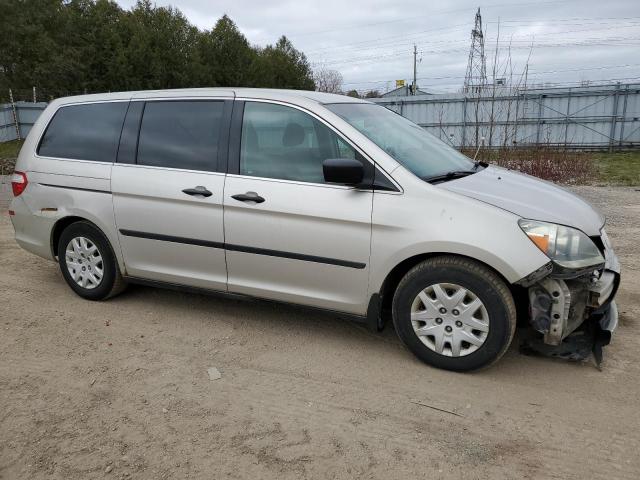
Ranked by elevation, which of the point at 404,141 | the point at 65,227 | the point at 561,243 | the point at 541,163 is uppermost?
the point at 404,141

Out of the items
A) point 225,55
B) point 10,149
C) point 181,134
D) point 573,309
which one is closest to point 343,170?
point 181,134

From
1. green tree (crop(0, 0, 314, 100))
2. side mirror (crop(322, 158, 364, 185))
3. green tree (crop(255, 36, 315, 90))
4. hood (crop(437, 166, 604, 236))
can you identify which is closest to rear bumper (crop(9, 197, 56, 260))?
side mirror (crop(322, 158, 364, 185))

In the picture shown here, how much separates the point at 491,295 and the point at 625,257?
→ 3.65 meters

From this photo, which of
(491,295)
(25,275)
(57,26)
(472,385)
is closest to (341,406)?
(472,385)

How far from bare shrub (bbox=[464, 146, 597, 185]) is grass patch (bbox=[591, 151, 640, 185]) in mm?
492

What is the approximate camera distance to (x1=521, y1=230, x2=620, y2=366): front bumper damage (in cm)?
317

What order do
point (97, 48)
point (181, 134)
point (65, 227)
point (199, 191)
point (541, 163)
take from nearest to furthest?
point (199, 191)
point (181, 134)
point (65, 227)
point (541, 163)
point (97, 48)

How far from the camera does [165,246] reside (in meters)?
4.18

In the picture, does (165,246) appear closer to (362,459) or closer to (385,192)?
(385,192)

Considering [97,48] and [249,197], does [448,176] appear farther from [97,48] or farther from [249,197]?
[97,48]

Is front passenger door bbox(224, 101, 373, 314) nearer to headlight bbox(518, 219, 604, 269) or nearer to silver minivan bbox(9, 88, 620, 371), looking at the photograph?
silver minivan bbox(9, 88, 620, 371)

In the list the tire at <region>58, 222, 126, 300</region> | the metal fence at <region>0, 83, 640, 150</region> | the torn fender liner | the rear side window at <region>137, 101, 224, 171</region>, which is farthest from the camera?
the metal fence at <region>0, 83, 640, 150</region>

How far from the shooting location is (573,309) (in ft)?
10.9

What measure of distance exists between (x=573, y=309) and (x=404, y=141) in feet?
5.45
